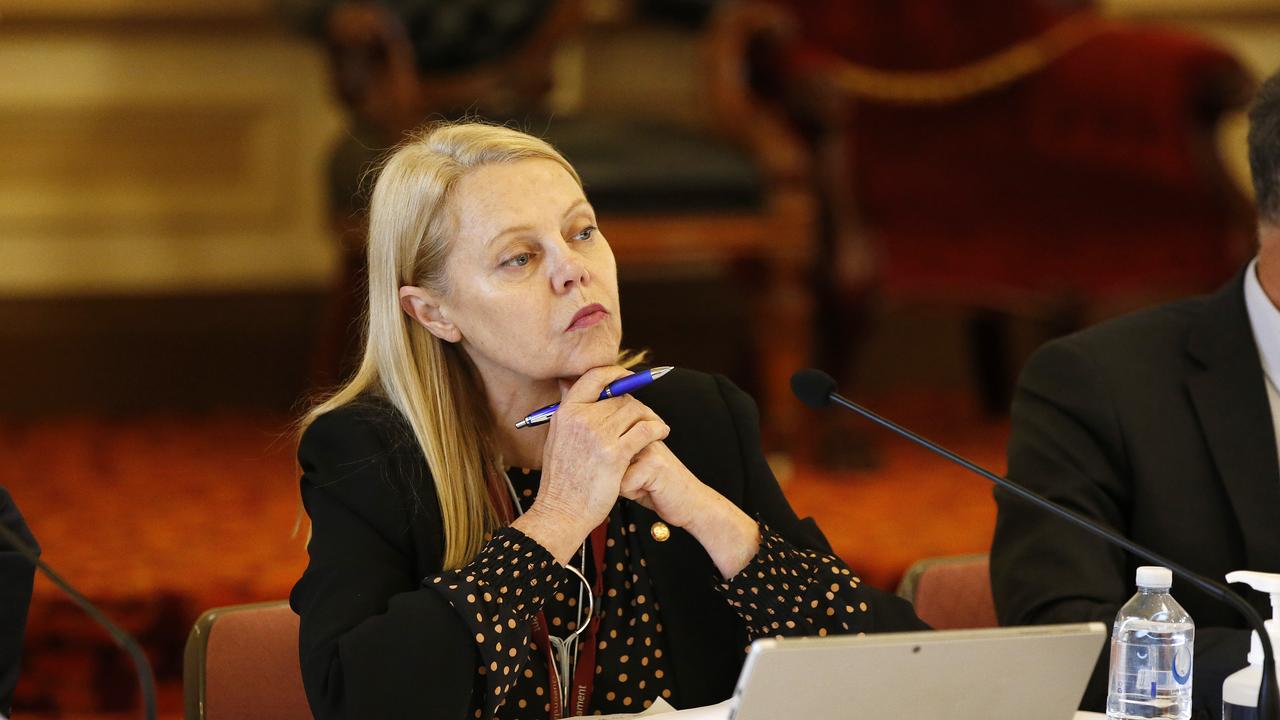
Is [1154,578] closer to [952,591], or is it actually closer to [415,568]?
[952,591]

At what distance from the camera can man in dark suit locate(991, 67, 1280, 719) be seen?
73.5 inches

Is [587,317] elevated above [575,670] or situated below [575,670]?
above

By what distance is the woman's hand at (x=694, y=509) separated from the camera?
1.63 m

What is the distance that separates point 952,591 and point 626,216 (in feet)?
5.76

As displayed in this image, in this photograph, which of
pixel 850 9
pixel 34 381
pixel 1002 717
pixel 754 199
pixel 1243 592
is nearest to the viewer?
pixel 1002 717

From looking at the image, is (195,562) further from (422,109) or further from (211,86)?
(211,86)

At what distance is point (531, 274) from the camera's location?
1684 millimetres

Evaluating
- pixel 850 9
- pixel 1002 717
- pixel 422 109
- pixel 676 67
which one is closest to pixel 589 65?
pixel 676 67

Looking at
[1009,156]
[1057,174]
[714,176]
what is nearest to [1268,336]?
[714,176]

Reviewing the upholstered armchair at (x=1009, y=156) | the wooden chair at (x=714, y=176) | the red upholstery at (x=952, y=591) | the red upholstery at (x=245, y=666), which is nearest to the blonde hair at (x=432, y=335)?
the red upholstery at (x=245, y=666)

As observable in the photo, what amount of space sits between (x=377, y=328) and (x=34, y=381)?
3.40 metres

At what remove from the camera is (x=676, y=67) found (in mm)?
5066

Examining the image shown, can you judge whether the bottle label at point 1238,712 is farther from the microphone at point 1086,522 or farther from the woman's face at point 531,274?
the woman's face at point 531,274

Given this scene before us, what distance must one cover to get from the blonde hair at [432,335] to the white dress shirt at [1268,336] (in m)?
0.79
